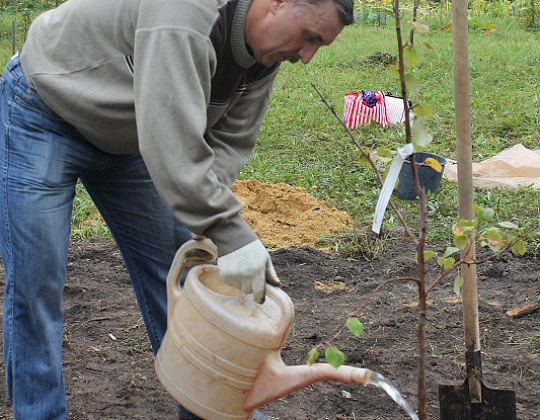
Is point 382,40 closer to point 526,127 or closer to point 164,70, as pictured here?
point 526,127

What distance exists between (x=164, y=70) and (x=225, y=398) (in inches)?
34.8

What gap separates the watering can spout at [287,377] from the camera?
77.9 inches

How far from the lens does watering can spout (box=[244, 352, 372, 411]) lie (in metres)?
1.98

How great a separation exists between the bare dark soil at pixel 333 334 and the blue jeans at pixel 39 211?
53 centimetres

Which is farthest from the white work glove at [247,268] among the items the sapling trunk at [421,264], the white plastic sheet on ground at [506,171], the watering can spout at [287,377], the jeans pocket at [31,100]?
the white plastic sheet on ground at [506,171]

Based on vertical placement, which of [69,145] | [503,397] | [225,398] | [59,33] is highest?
[59,33]

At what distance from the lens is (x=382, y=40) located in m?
9.92

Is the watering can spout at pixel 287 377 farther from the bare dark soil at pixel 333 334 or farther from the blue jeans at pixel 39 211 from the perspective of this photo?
the bare dark soil at pixel 333 334

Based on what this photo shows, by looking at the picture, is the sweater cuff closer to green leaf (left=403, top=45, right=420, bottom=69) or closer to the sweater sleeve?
the sweater sleeve

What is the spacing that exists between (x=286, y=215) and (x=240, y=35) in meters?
2.84

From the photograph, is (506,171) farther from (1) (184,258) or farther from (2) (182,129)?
(2) (182,129)

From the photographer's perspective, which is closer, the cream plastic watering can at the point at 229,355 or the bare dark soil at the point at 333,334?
the cream plastic watering can at the point at 229,355

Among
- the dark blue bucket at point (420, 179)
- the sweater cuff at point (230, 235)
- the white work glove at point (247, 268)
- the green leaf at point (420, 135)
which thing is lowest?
the dark blue bucket at point (420, 179)

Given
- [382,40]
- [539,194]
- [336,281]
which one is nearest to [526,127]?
[539,194]
